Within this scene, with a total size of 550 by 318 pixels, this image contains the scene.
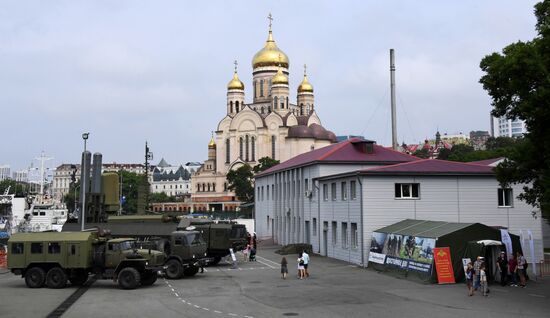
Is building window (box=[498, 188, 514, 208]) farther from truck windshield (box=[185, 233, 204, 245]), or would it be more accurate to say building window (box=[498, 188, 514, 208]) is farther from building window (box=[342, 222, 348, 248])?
truck windshield (box=[185, 233, 204, 245])

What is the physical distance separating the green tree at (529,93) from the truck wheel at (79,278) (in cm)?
1851

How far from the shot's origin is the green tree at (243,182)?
106875 millimetres

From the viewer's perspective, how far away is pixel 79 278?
2530cm

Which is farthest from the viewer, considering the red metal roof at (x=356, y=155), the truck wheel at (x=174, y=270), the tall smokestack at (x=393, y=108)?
the tall smokestack at (x=393, y=108)

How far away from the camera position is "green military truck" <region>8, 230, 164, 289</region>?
80.6 ft

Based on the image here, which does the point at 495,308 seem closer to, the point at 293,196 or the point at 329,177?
the point at 329,177

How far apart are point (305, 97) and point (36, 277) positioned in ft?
355

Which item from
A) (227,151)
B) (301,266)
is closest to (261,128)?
(227,151)

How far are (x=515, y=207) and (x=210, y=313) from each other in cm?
2280

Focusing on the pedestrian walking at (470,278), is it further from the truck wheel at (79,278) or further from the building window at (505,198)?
the truck wheel at (79,278)

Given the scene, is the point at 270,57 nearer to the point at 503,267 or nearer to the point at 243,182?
the point at 243,182

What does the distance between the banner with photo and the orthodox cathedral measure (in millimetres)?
87506

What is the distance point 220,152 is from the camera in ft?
416

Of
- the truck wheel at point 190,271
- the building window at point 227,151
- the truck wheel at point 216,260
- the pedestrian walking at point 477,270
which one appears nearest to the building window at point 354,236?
the truck wheel at point 216,260
